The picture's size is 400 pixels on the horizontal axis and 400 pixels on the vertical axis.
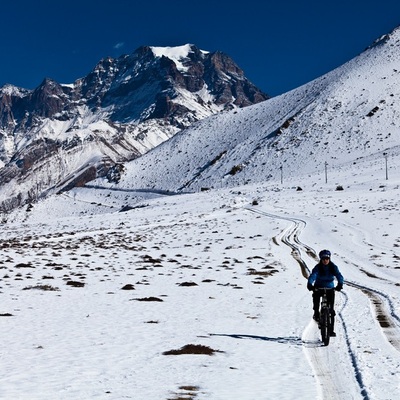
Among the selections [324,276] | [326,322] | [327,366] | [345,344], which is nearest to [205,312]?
[324,276]

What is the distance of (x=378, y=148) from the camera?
494ft

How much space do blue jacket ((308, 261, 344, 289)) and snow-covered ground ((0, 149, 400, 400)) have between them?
142cm

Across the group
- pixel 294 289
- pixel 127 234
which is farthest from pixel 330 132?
pixel 294 289

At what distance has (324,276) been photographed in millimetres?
13961

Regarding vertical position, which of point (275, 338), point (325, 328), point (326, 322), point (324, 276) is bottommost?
point (275, 338)

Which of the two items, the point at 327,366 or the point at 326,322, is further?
the point at 326,322

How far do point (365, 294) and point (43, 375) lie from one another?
1409 centimetres

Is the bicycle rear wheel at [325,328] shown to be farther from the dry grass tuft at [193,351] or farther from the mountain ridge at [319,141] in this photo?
the mountain ridge at [319,141]

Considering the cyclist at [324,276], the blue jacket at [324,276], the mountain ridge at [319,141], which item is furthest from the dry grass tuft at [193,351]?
the mountain ridge at [319,141]

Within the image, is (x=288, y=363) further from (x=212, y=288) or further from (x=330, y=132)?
(x=330, y=132)

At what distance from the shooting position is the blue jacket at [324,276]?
13.8 meters

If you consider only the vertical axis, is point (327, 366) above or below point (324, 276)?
below

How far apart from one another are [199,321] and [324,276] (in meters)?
4.77

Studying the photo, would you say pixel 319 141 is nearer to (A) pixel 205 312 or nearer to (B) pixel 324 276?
(A) pixel 205 312
